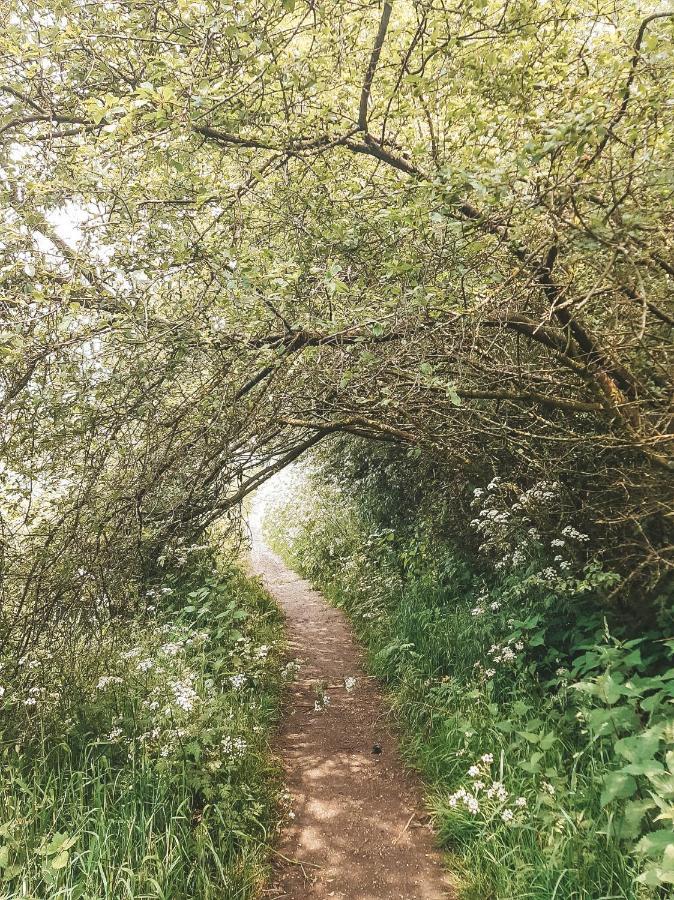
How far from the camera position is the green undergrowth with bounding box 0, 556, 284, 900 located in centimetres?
323

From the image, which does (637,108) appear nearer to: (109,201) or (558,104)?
(558,104)

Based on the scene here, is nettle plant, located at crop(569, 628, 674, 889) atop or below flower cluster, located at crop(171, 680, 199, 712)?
below

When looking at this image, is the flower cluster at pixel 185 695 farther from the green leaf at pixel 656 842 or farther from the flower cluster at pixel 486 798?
the green leaf at pixel 656 842

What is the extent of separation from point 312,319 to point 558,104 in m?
2.34

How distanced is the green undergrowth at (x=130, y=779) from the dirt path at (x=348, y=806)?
28 cm

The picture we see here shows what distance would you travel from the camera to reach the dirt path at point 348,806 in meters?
3.71

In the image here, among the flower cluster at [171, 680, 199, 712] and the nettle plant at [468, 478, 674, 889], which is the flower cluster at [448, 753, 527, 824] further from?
the flower cluster at [171, 680, 199, 712]

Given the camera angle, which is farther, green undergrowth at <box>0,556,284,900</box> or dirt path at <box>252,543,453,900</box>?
dirt path at <box>252,543,453,900</box>

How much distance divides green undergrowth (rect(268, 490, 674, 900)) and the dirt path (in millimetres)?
233

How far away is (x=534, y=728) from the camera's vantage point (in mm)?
4008

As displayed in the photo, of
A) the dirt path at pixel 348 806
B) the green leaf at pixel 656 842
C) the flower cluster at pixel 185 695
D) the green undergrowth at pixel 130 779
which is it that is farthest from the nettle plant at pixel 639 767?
the flower cluster at pixel 185 695

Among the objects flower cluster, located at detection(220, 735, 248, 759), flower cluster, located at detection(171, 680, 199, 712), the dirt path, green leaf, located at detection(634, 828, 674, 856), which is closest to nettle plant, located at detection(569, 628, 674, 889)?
green leaf, located at detection(634, 828, 674, 856)

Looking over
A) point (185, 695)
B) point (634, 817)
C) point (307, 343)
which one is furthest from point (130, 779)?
point (307, 343)

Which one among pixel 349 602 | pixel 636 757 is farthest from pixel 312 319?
pixel 349 602
